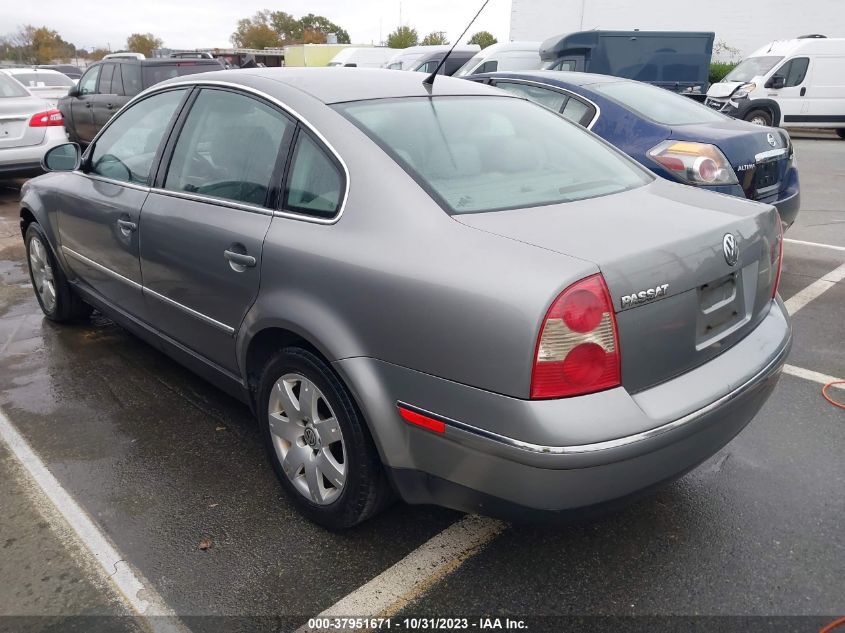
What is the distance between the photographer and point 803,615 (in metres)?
2.27

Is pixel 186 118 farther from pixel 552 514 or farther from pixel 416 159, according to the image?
pixel 552 514

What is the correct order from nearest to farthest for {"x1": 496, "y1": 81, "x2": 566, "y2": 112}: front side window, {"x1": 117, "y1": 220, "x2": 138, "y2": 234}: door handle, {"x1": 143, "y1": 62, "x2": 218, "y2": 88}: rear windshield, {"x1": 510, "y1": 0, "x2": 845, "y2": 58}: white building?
{"x1": 117, "y1": 220, "x2": 138, "y2": 234}: door handle → {"x1": 496, "y1": 81, "x2": 566, "y2": 112}: front side window → {"x1": 143, "y1": 62, "x2": 218, "y2": 88}: rear windshield → {"x1": 510, "y1": 0, "x2": 845, "y2": 58}: white building

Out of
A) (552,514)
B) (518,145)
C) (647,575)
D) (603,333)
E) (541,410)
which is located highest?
(518,145)

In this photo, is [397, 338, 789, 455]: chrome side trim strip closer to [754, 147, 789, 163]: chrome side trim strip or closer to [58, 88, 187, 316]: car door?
[58, 88, 187, 316]: car door

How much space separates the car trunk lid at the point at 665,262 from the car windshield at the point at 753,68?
17518mm

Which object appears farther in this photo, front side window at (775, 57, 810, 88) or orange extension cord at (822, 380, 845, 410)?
front side window at (775, 57, 810, 88)

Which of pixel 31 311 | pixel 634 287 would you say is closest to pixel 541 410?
pixel 634 287

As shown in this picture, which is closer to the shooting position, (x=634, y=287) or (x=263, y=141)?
(x=634, y=287)

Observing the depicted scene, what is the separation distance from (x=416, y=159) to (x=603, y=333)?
38.3 inches

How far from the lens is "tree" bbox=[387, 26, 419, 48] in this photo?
5809 cm

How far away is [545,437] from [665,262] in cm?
66

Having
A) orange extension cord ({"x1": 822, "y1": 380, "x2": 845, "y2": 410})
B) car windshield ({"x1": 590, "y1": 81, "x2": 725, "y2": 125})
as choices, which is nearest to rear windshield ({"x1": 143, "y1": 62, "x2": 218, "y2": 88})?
car windshield ({"x1": 590, "y1": 81, "x2": 725, "y2": 125})

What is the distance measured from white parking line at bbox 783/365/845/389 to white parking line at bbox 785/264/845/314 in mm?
1016

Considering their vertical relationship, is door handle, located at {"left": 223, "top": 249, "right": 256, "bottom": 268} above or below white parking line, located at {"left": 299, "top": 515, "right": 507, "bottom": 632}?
above
